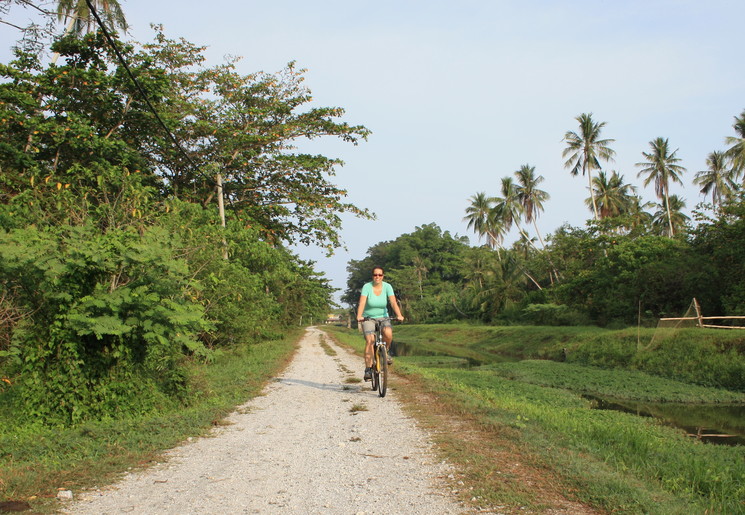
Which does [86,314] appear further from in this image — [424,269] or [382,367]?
[424,269]

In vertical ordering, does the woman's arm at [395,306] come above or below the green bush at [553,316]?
above

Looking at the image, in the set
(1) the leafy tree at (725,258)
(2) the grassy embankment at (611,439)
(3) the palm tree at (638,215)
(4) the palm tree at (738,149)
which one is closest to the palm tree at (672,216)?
(3) the palm tree at (638,215)

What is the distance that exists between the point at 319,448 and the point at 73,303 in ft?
10.7

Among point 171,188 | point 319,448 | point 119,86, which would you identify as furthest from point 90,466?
point 171,188

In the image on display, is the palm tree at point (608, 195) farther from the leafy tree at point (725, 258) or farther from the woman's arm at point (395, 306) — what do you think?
the woman's arm at point (395, 306)

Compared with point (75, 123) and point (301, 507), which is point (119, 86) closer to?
point (75, 123)

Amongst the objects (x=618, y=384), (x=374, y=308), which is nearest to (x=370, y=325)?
(x=374, y=308)

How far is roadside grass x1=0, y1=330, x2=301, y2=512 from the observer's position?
3889 mm

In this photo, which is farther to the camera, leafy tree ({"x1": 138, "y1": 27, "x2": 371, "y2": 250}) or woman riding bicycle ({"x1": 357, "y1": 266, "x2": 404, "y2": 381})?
leafy tree ({"x1": 138, "y1": 27, "x2": 371, "y2": 250})

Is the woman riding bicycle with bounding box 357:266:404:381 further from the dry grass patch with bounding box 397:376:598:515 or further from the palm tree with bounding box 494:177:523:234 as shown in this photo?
the palm tree with bounding box 494:177:523:234

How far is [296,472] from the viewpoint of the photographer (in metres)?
4.30

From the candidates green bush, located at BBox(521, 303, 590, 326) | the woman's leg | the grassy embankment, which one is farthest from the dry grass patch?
green bush, located at BBox(521, 303, 590, 326)

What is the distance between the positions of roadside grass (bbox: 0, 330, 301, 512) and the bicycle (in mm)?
2066

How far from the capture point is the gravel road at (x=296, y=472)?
3539mm
